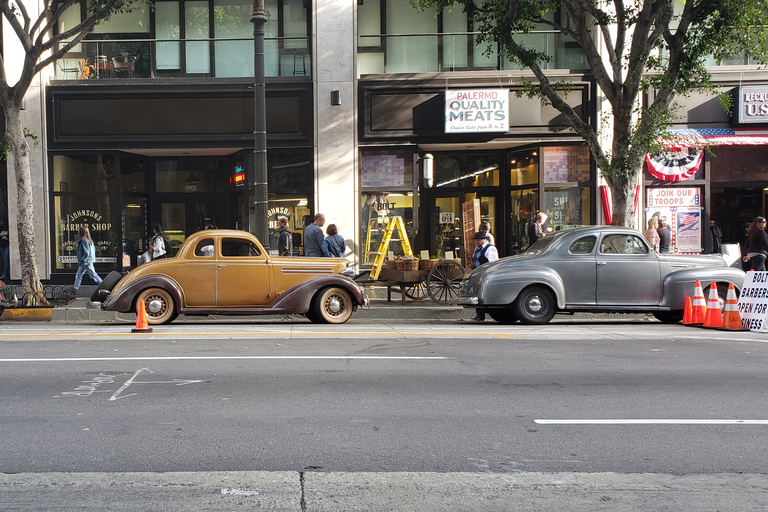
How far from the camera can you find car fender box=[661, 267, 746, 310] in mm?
12578

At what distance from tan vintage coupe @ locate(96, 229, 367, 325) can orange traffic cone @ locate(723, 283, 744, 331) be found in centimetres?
612

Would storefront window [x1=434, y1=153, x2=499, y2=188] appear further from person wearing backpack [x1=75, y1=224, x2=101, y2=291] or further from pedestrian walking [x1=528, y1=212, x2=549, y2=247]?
person wearing backpack [x1=75, y1=224, x2=101, y2=291]

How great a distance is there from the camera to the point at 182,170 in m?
20.4

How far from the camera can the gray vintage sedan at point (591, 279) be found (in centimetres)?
1242

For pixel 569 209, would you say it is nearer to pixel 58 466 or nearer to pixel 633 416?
pixel 633 416

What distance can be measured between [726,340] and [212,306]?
323 inches

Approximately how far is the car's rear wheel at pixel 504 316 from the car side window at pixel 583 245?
161cm

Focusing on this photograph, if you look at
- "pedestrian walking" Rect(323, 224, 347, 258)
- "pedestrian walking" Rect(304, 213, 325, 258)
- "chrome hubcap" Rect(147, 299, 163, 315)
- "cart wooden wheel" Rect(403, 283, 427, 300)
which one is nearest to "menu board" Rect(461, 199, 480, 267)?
"cart wooden wheel" Rect(403, 283, 427, 300)

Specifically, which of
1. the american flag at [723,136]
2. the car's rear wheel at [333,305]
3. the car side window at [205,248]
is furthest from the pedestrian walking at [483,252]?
the american flag at [723,136]

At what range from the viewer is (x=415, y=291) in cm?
1588

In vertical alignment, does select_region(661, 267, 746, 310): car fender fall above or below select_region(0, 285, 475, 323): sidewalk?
above

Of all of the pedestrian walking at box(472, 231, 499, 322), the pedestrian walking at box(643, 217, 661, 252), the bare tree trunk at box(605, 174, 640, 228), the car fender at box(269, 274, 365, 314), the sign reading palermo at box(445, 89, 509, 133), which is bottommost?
the car fender at box(269, 274, 365, 314)

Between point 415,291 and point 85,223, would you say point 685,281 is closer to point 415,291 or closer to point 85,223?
point 415,291

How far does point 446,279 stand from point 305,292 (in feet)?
12.1
